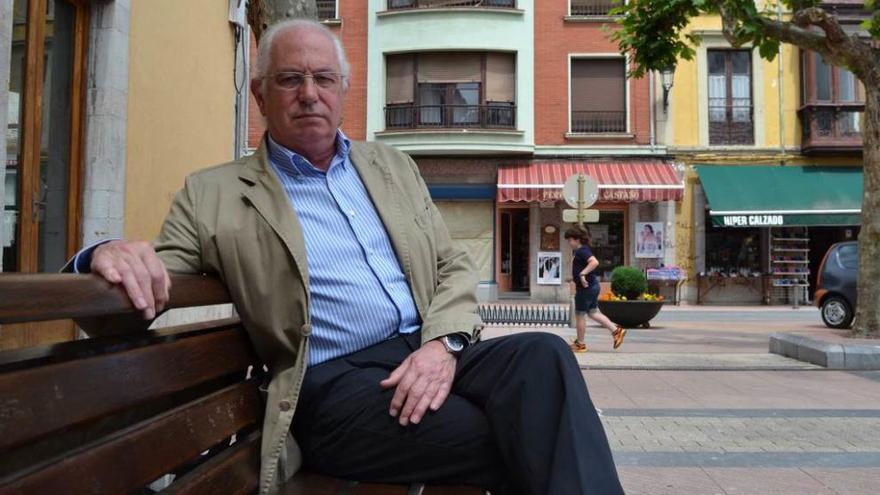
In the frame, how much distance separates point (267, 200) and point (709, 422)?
15.7ft

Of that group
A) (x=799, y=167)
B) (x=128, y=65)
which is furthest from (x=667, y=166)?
(x=128, y=65)

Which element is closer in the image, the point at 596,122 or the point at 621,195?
the point at 621,195

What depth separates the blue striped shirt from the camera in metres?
2.24

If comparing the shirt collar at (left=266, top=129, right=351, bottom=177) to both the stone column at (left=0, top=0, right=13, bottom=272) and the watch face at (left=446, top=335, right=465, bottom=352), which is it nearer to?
the watch face at (left=446, top=335, right=465, bottom=352)

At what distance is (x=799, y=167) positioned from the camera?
21625 millimetres

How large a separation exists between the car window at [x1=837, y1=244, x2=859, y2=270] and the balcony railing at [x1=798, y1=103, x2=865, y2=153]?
24.5ft

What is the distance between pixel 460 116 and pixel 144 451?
20608mm

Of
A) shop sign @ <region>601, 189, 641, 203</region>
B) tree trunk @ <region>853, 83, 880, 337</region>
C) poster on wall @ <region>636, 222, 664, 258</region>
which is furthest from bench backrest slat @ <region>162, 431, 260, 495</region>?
poster on wall @ <region>636, 222, 664, 258</region>

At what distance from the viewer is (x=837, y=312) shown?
14.4 metres

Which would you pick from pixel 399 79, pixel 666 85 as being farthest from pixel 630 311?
pixel 399 79

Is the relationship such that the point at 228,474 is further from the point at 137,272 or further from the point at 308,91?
the point at 308,91

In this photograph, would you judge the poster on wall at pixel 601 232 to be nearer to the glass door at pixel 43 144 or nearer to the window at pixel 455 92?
the window at pixel 455 92

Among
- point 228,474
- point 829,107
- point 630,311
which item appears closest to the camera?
point 228,474

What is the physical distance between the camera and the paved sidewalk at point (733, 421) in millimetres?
4281
